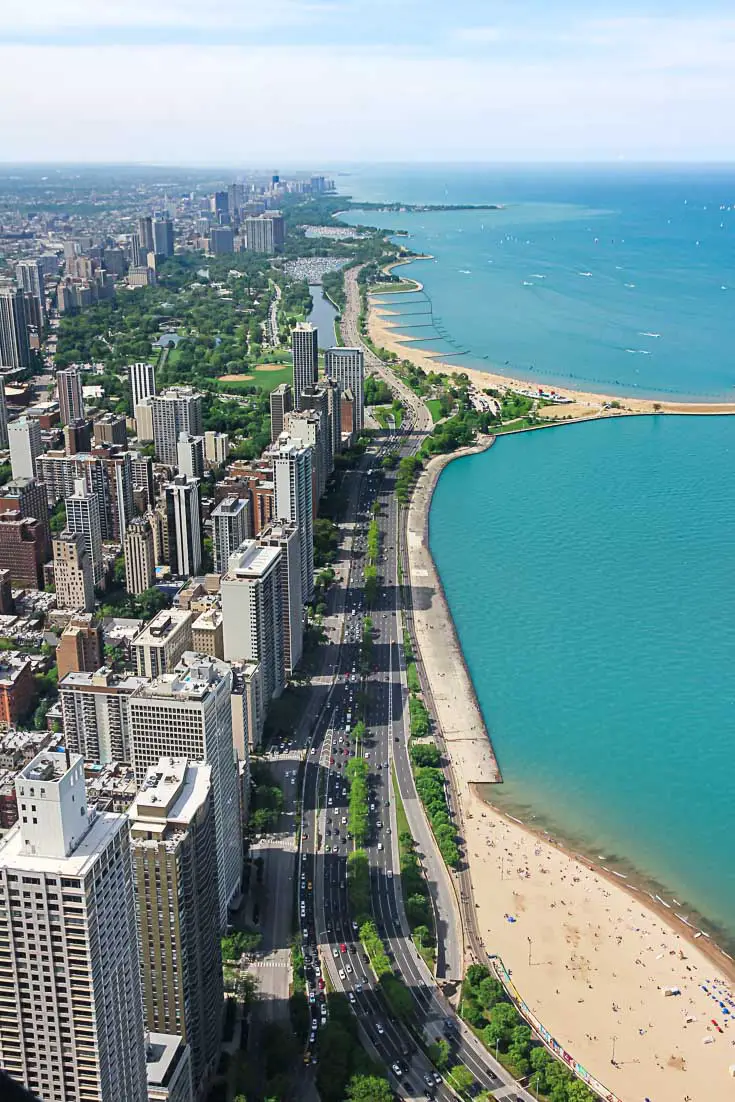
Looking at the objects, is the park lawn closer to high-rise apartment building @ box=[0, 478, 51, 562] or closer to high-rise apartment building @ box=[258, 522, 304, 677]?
high-rise apartment building @ box=[0, 478, 51, 562]

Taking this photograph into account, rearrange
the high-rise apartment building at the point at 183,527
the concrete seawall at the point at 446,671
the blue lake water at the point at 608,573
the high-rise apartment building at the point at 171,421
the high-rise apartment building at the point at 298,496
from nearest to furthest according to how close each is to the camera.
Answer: the blue lake water at the point at 608,573, the concrete seawall at the point at 446,671, the high-rise apartment building at the point at 298,496, the high-rise apartment building at the point at 183,527, the high-rise apartment building at the point at 171,421

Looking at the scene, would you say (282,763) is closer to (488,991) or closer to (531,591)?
(488,991)

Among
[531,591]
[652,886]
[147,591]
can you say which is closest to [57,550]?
[147,591]

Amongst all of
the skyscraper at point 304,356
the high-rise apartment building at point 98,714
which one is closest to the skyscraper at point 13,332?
the skyscraper at point 304,356

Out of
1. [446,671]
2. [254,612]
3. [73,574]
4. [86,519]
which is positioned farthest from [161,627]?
[86,519]

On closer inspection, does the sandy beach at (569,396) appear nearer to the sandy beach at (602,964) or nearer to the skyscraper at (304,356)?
the skyscraper at (304,356)

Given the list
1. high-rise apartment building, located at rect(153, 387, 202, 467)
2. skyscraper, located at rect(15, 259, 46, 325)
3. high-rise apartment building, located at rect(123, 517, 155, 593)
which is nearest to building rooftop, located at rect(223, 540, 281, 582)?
high-rise apartment building, located at rect(123, 517, 155, 593)
